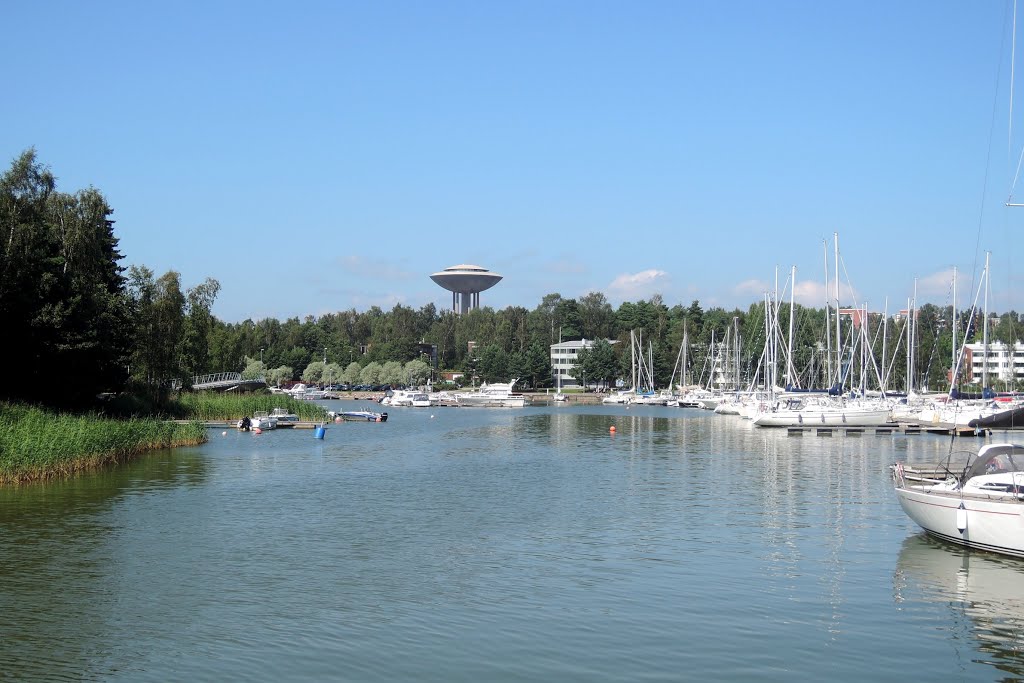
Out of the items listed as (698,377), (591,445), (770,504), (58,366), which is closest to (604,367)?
(698,377)

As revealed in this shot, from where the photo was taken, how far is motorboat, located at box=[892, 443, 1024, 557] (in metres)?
26.4

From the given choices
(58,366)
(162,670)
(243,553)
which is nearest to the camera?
(162,670)

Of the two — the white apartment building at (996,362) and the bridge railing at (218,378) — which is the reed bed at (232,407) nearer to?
the bridge railing at (218,378)

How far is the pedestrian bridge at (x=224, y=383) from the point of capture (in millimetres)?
114250

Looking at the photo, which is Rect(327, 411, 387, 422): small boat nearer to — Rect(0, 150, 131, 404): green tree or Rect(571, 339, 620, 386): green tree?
Rect(0, 150, 131, 404): green tree

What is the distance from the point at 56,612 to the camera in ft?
72.1

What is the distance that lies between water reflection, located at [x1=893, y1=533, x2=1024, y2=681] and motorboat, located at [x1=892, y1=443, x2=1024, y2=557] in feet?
1.88

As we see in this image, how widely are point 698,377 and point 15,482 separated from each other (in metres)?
164

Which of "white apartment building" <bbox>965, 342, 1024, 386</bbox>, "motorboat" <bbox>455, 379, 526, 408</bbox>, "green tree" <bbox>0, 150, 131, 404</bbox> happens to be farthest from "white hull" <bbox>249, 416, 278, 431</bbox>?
"white apartment building" <bbox>965, 342, 1024, 386</bbox>

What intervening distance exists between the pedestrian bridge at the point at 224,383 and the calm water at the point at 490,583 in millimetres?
68100

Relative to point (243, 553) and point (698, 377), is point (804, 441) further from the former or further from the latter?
point (698, 377)

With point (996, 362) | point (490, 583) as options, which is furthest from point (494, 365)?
point (490, 583)

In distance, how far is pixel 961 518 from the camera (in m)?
27.6

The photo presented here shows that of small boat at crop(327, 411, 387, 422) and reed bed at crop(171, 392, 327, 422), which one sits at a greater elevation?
reed bed at crop(171, 392, 327, 422)
